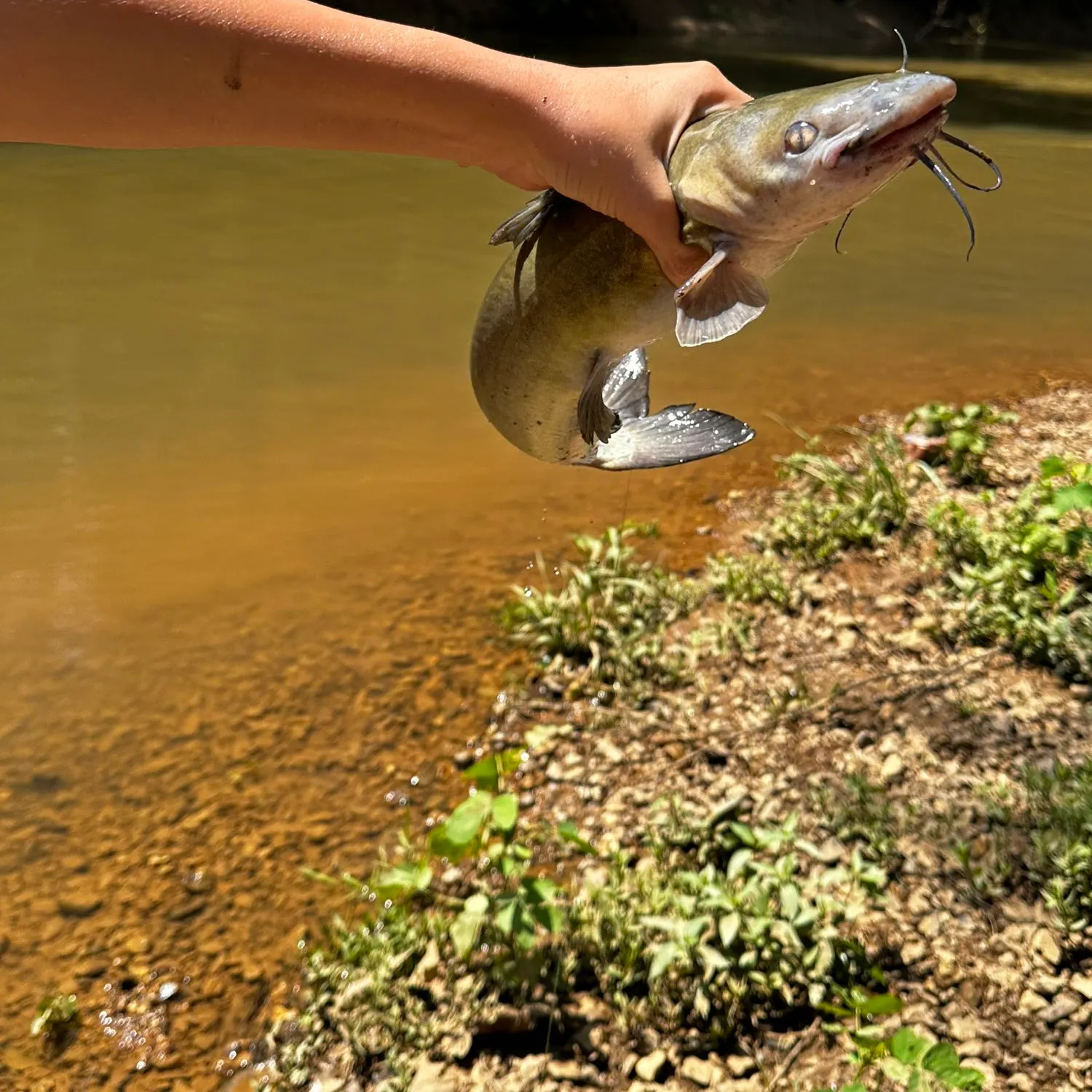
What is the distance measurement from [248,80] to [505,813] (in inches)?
55.4

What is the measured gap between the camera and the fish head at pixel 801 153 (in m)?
1.36

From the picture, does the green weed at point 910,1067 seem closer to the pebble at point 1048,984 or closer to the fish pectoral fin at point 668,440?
the pebble at point 1048,984

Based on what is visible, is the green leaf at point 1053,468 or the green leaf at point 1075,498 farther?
the green leaf at point 1053,468

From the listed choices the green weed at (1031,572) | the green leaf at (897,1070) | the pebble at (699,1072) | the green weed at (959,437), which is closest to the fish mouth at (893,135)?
the green leaf at (897,1070)

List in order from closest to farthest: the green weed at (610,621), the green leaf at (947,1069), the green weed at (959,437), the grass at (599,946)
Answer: the green leaf at (947,1069) → the grass at (599,946) → the green weed at (610,621) → the green weed at (959,437)

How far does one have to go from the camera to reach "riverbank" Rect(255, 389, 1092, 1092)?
200 centimetres

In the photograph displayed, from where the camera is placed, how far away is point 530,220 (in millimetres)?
1841

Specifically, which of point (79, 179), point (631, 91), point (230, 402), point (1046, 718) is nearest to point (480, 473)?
point (230, 402)

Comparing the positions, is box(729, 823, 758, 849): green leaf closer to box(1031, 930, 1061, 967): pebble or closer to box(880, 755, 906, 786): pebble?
box(880, 755, 906, 786): pebble

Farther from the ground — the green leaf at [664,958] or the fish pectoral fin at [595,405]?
the fish pectoral fin at [595,405]

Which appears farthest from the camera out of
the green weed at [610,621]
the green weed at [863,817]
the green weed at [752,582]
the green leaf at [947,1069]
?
the green weed at [752,582]

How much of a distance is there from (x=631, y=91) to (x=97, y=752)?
89.2 inches

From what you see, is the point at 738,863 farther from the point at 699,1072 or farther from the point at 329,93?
the point at 329,93

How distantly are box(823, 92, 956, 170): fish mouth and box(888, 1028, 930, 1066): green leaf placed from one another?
142 centimetres
